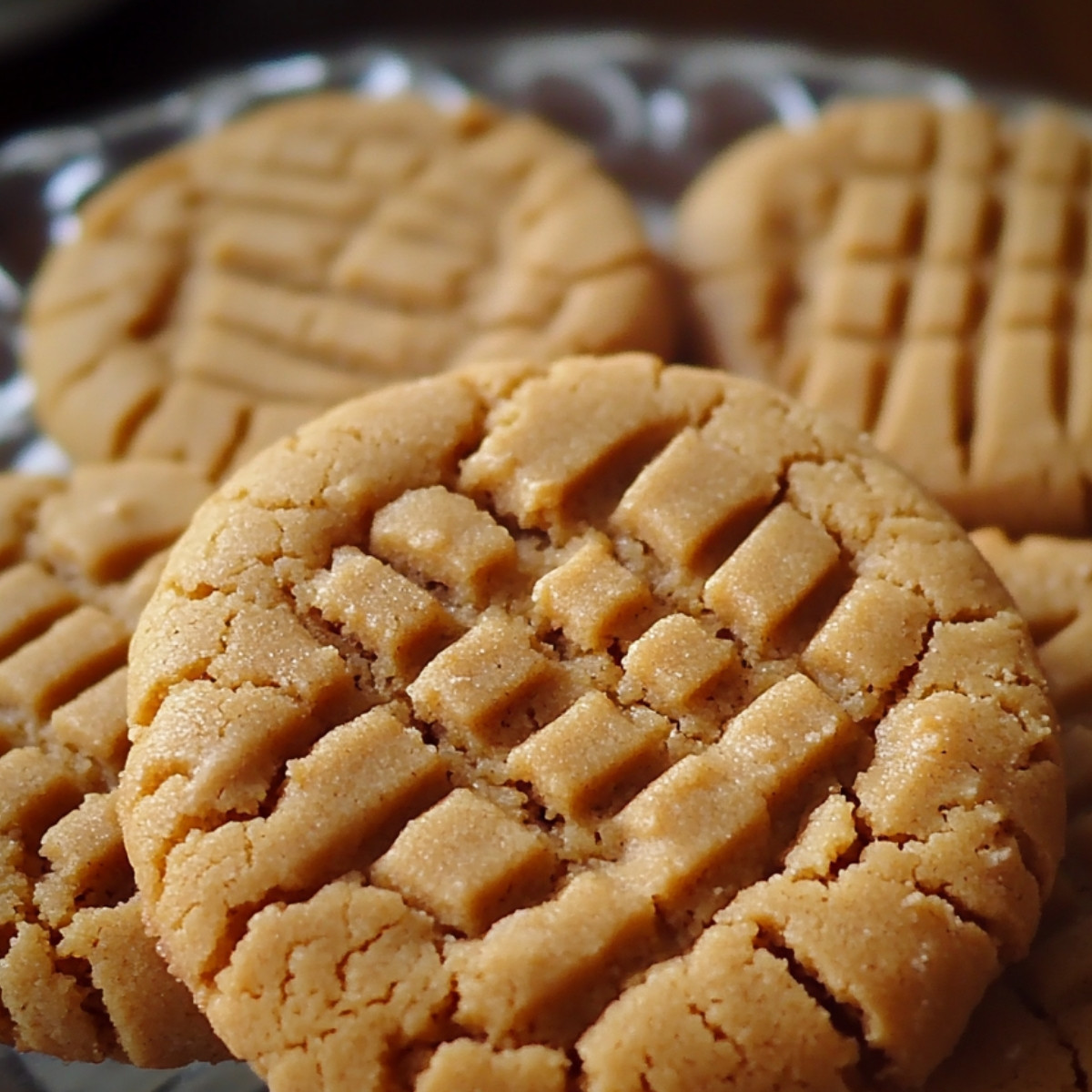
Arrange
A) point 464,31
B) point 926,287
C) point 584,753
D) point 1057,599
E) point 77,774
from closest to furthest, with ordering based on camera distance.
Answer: point 584,753
point 77,774
point 1057,599
point 926,287
point 464,31

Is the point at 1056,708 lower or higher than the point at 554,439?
lower

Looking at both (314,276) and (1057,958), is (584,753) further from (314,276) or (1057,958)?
(314,276)

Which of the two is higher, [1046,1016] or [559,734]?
[559,734]

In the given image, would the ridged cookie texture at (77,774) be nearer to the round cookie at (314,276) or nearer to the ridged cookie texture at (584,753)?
the ridged cookie texture at (584,753)

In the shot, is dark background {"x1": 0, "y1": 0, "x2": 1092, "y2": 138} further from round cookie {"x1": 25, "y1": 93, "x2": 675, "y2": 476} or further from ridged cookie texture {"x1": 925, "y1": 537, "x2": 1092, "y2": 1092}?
ridged cookie texture {"x1": 925, "y1": 537, "x2": 1092, "y2": 1092}

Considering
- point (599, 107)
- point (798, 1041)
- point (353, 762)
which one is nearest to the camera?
point (798, 1041)

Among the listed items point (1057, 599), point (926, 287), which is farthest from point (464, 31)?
point (1057, 599)

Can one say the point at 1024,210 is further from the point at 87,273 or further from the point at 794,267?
the point at 87,273

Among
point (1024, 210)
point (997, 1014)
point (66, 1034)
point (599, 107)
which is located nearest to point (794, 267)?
point (1024, 210)
